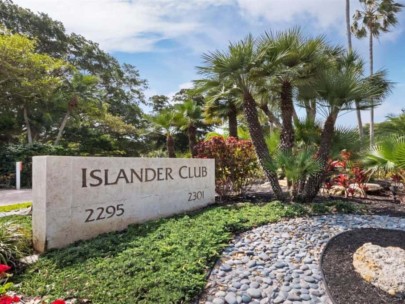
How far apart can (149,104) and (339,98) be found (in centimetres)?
2580

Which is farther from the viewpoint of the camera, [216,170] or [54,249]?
[216,170]

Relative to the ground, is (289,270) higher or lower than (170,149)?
lower

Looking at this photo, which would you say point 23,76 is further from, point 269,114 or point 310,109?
point 310,109

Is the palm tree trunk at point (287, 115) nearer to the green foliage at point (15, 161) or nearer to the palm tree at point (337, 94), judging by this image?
the palm tree at point (337, 94)

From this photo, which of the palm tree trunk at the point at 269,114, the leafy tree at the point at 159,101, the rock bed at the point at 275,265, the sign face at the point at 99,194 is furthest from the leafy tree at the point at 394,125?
the leafy tree at the point at 159,101

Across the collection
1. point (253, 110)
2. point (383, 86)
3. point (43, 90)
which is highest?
point (43, 90)

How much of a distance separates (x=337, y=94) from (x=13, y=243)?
6.44 meters

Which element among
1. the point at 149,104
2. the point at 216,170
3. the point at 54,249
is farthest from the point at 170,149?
the point at 149,104

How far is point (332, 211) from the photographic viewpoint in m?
6.08

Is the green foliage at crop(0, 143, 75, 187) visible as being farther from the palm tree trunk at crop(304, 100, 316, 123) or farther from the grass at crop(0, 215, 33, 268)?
the palm tree trunk at crop(304, 100, 316, 123)

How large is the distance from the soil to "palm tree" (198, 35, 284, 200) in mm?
2784

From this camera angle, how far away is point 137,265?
3.26 metres

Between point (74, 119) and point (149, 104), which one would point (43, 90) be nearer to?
point (74, 119)

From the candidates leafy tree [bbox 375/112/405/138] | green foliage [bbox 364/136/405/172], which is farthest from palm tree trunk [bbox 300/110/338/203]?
leafy tree [bbox 375/112/405/138]
